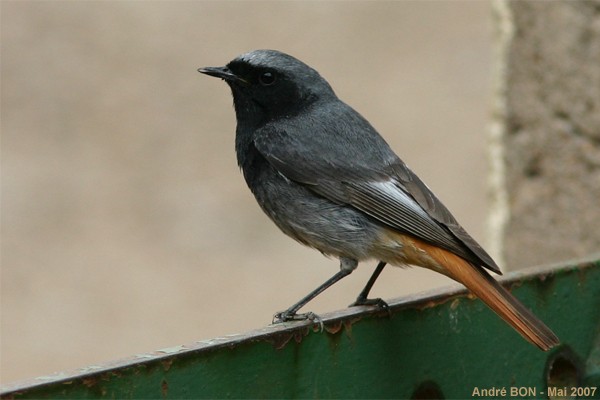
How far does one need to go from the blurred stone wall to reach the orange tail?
1.15 m

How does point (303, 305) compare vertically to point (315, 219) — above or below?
below

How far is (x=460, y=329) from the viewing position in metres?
3.80

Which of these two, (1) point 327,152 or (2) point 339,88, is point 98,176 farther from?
(1) point 327,152

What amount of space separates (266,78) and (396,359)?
152 centimetres

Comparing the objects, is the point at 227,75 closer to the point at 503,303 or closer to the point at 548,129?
the point at 548,129

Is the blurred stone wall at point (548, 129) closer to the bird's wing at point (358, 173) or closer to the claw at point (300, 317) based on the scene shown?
the bird's wing at point (358, 173)

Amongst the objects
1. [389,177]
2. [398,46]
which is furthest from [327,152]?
[398,46]

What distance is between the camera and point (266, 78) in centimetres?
474

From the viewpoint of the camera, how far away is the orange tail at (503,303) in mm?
3639

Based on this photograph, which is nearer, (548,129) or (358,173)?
(358,173)

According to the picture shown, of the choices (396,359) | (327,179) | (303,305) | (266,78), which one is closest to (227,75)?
(266,78)

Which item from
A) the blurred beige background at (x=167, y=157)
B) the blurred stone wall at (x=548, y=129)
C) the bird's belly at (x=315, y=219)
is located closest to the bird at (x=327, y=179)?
the bird's belly at (x=315, y=219)

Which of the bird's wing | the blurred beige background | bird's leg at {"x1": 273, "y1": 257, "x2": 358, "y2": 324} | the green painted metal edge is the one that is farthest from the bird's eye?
the blurred beige background

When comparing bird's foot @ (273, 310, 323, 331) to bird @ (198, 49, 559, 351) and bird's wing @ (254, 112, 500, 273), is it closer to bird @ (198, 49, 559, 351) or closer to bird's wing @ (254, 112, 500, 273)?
bird @ (198, 49, 559, 351)
